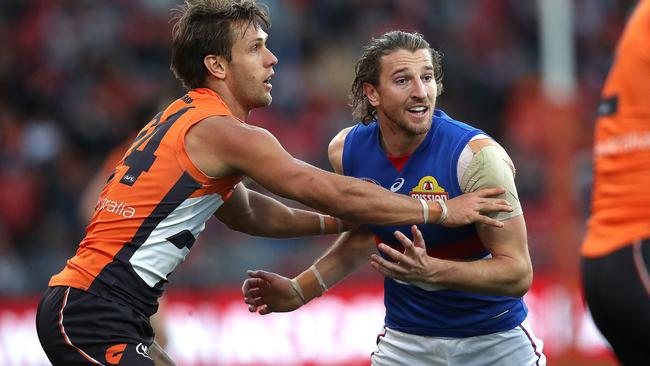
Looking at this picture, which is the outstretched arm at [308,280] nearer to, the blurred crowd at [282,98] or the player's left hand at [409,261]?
the player's left hand at [409,261]

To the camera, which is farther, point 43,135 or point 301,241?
point 43,135

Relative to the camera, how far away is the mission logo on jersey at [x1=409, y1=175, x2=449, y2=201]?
570cm

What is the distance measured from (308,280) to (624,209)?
242cm

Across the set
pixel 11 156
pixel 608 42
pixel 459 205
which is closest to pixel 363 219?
pixel 459 205

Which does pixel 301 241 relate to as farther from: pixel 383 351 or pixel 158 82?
pixel 383 351

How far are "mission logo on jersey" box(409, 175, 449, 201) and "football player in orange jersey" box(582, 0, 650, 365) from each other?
1316 millimetres

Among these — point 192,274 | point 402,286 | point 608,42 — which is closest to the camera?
point 402,286

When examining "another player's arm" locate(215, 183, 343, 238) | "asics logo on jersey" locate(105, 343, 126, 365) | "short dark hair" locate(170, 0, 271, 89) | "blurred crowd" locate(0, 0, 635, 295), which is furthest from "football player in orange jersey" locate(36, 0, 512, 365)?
"blurred crowd" locate(0, 0, 635, 295)

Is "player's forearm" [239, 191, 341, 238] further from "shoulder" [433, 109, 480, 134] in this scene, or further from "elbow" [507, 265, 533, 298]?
"elbow" [507, 265, 533, 298]

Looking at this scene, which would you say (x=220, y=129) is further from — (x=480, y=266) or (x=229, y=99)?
(x=480, y=266)

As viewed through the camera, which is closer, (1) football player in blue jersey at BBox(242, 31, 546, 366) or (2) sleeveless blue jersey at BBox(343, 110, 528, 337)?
(1) football player in blue jersey at BBox(242, 31, 546, 366)

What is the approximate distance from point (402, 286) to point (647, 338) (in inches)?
74.9

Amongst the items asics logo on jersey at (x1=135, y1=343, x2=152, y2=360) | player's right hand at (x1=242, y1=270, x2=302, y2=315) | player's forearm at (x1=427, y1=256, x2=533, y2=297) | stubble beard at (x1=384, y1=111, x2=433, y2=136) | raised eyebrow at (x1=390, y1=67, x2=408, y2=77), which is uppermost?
raised eyebrow at (x1=390, y1=67, x2=408, y2=77)

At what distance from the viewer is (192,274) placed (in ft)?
41.7
